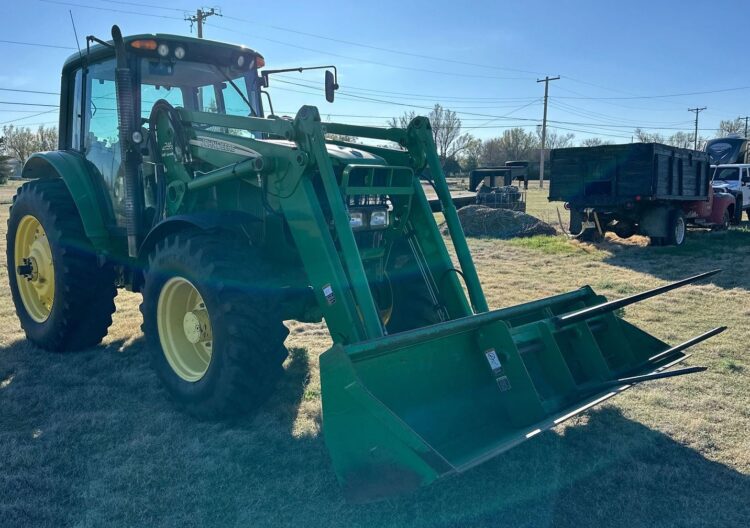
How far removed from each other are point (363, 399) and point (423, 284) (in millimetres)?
1803

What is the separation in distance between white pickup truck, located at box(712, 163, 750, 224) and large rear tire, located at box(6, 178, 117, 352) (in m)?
16.9

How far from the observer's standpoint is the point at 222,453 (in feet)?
11.5

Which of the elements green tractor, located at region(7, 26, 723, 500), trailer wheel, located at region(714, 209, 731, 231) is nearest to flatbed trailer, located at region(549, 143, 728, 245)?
trailer wheel, located at region(714, 209, 731, 231)

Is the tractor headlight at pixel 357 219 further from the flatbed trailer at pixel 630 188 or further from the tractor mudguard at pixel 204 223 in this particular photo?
the flatbed trailer at pixel 630 188

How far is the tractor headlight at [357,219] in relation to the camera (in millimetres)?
4113

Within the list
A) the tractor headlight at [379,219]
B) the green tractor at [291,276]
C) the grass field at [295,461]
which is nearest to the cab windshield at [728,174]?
the grass field at [295,461]

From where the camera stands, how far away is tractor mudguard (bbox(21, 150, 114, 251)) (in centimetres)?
522

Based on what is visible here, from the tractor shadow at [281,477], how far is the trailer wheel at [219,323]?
9.8 inches

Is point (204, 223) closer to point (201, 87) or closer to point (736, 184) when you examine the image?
point (201, 87)

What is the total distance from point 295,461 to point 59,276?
3049 mm

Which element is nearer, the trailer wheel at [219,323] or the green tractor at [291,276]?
the green tractor at [291,276]

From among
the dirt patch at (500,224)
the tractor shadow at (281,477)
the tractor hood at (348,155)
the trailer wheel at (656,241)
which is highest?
the tractor hood at (348,155)

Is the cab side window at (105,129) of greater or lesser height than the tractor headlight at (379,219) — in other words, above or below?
above

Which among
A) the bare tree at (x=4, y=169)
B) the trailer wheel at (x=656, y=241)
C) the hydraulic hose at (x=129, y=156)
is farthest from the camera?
the bare tree at (x=4, y=169)
